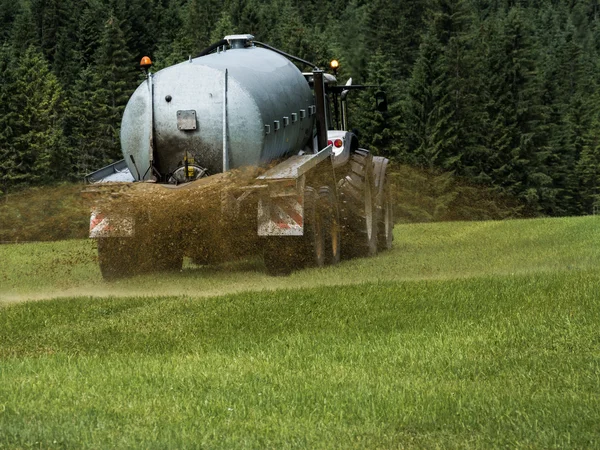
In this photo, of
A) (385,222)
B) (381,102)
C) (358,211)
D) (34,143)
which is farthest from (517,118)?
(358,211)

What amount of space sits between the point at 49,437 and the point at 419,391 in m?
2.79

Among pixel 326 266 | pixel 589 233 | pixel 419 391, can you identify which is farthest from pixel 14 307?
pixel 589 233

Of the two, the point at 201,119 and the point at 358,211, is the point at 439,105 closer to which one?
the point at 358,211

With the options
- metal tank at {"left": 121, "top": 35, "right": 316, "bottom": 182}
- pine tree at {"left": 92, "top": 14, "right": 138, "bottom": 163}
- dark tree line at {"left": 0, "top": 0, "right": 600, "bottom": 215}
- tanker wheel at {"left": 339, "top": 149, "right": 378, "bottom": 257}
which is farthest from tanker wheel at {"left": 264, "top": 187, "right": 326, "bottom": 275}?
pine tree at {"left": 92, "top": 14, "right": 138, "bottom": 163}

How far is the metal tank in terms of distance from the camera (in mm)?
16547

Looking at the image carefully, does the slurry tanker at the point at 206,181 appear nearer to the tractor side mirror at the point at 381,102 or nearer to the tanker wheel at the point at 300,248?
the tanker wheel at the point at 300,248

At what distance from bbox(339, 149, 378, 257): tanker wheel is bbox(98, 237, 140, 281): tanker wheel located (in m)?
4.68

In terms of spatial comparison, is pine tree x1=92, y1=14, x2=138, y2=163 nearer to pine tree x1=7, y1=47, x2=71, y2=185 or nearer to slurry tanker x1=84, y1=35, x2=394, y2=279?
pine tree x1=7, y1=47, x2=71, y2=185

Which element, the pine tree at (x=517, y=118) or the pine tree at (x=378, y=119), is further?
the pine tree at (x=517, y=118)

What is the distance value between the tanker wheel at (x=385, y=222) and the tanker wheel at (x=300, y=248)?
5.33 m

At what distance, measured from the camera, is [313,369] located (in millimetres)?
9797

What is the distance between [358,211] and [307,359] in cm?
1098

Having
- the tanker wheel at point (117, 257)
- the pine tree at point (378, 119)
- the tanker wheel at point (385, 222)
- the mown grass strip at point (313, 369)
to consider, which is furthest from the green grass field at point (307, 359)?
the pine tree at point (378, 119)

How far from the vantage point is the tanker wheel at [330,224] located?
18.8 meters
